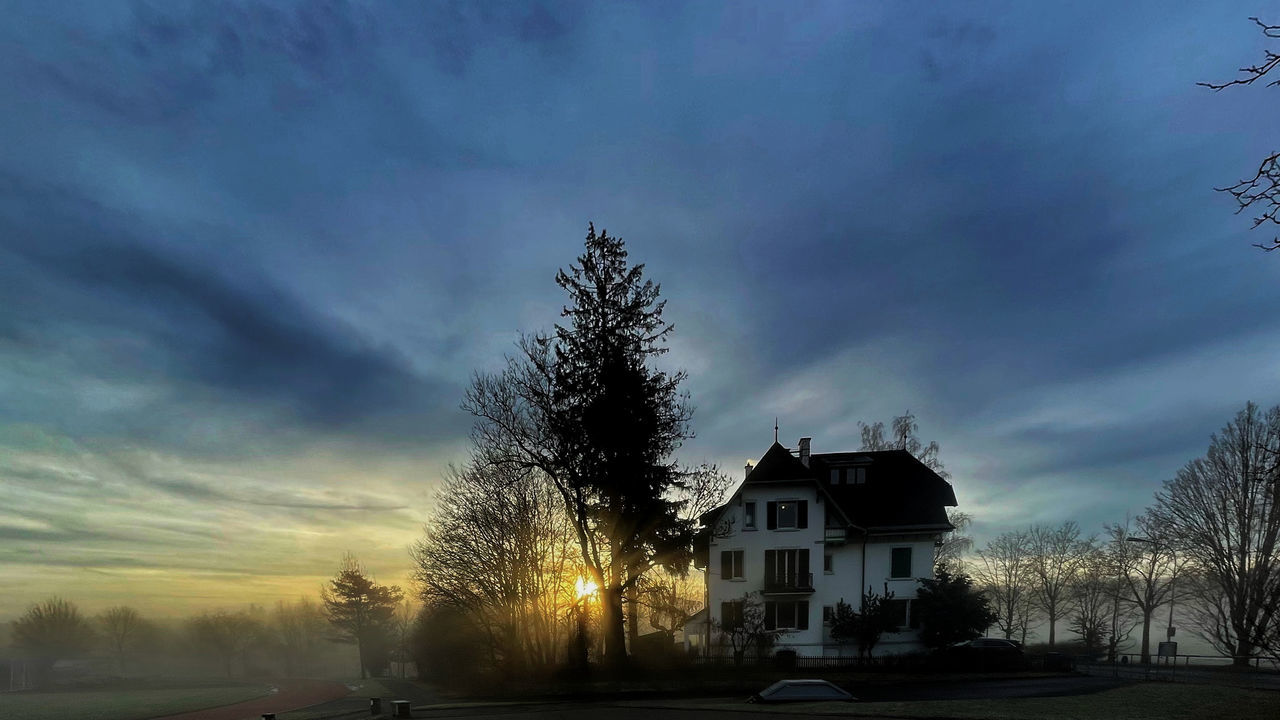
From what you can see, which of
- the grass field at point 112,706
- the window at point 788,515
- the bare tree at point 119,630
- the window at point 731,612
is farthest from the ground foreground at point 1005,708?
the bare tree at point 119,630

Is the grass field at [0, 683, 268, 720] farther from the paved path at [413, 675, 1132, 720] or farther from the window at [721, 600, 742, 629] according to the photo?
the window at [721, 600, 742, 629]

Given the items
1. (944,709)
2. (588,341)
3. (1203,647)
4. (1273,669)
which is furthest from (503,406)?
(1203,647)

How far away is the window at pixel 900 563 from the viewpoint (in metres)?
47.0

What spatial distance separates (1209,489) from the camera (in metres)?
45.8

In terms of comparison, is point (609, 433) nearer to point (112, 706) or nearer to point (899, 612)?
point (899, 612)

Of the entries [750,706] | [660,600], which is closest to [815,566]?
[660,600]

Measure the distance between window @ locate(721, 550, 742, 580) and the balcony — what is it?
2041 millimetres

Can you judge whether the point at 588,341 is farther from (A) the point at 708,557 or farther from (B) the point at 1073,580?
(B) the point at 1073,580

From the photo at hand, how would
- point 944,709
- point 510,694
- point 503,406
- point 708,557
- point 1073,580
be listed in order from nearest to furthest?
point 944,709 < point 510,694 < point 503,406 < point 708,557 < point 1073,580

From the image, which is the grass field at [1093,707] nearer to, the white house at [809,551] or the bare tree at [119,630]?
the white house at [809,551]

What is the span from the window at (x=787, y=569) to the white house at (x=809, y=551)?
6 cm

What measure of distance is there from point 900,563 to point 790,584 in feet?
22.9

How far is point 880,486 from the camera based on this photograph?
2005 inches

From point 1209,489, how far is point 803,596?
81.5ft
